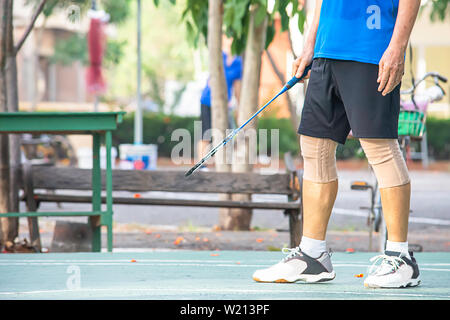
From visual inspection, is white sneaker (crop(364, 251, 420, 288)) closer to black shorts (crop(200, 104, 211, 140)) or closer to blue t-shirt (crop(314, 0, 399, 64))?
blue t-shirt (crop(314, 0, 399, 64))

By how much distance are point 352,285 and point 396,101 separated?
897mm

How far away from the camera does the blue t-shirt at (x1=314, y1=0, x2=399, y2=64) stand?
380 centimetres

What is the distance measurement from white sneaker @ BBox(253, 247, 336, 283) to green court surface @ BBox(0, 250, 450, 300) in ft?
0.13

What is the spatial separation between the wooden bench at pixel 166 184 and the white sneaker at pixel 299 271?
2.61 meters

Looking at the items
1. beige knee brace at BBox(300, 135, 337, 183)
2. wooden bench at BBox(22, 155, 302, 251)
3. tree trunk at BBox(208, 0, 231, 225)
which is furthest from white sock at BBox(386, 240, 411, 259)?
tree trunk at BBox(208, 0, 231, 225)

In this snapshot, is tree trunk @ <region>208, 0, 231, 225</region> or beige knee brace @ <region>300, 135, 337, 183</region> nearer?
beige knee brace @ <region>300, 135, 337, 183</region>

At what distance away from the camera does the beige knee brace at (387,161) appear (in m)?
3.84

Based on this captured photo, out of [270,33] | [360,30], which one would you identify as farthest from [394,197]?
[270,33]

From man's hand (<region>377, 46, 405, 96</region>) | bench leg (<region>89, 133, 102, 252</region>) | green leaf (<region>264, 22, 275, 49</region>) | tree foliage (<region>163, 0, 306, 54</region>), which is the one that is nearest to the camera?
man's hand (<region>377, 46, 405, 96</region>)

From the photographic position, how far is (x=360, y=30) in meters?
3.82

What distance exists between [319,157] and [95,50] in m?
22.1

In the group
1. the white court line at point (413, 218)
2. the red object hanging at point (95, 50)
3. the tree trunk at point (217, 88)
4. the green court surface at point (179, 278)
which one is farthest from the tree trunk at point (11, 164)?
the red object hanging at point (95, 50)

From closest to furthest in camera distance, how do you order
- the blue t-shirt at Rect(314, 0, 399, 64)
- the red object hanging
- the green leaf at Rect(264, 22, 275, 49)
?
the blue t-shirt at Rect(314, 0, 399, 64) < the green leaf at Rect(264, 22, 275, 49) < the red object hanging
